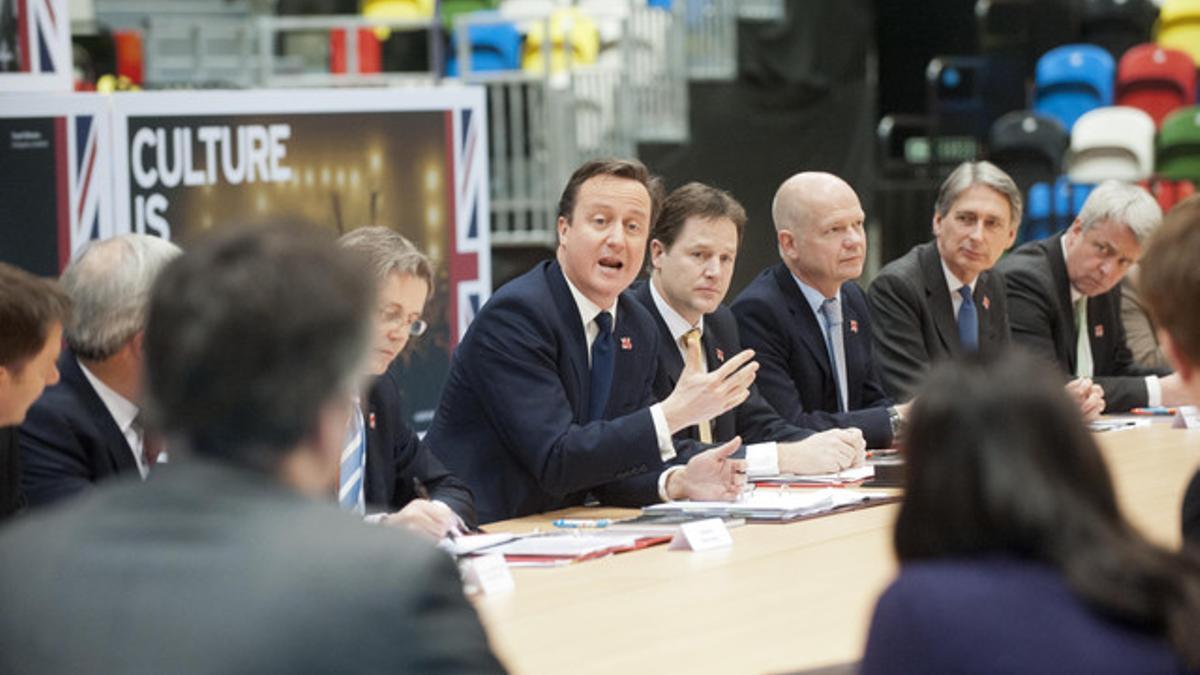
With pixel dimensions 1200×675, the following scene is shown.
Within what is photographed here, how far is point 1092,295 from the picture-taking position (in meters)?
6.37

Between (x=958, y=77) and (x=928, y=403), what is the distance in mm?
12161

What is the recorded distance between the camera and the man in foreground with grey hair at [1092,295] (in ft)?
20.0

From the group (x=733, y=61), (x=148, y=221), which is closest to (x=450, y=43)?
(x=733, y=61)

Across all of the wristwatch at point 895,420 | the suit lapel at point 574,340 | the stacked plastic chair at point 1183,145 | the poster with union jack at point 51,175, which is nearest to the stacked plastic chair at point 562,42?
the stacked plastic chair at point 1183,145

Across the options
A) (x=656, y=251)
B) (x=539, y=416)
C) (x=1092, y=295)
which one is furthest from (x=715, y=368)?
(x=1092, y=295)

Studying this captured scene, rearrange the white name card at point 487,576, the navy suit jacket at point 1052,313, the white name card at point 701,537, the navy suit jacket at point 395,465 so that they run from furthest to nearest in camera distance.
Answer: the navy suit jacket at point 1052,313 → the navy suit jacket at point 395,465 → the white name card at point 701,537 → the white name card at point 487,576

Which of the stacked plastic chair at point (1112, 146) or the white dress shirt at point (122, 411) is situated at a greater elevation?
the stacked plastic chair at point (1112, 146)

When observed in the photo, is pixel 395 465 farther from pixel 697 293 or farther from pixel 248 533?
pixel 248 533

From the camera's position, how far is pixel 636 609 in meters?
2.92

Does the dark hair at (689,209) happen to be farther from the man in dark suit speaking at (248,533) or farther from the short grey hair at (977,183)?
the man in dark suit speaking at (248,533)

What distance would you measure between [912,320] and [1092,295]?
83cm

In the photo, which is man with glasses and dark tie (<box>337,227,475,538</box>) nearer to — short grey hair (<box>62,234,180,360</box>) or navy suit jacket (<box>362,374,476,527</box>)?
navy suit jacket (<box>362,374,476,527</box>)

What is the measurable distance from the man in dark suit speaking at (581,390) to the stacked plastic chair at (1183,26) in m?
8.87

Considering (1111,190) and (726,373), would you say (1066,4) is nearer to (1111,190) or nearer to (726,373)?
(1111,190)
